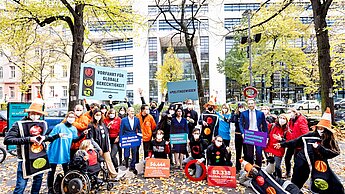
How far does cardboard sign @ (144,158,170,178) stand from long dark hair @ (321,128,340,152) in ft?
11.7

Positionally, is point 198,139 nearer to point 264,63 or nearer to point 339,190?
point 339,190

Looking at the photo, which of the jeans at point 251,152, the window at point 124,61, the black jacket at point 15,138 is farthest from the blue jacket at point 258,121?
the window at point 124,61

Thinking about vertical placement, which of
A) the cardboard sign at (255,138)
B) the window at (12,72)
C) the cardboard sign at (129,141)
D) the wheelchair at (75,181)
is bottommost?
the wheelchair at (75,181)

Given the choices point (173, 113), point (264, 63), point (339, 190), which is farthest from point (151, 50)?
point (339, 190)

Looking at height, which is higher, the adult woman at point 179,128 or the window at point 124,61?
the window at point 124,61

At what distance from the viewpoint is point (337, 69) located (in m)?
15.5

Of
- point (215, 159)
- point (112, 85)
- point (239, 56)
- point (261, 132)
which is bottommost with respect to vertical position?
point (215, 159)

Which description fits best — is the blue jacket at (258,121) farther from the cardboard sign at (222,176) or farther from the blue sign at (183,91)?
the blue sign at (183,91)

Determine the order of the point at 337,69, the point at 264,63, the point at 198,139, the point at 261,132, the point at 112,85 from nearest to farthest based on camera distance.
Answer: the point at 261,132
the point at 198,139
the point at 112,85
the point at 337,69
the point at 264,63

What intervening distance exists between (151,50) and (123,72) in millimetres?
39211

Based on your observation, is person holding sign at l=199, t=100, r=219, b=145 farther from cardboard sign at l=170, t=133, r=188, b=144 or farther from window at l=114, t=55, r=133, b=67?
window at l=114, t=55, r=133, b=67

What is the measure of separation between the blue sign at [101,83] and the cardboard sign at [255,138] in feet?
12.5

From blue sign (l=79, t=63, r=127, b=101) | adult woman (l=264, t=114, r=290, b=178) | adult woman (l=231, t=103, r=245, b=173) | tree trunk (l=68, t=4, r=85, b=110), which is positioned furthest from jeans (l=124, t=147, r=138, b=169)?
tree trunk (l=68, t=4, r=85, b=110)

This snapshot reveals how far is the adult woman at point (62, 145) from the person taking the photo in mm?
4891
